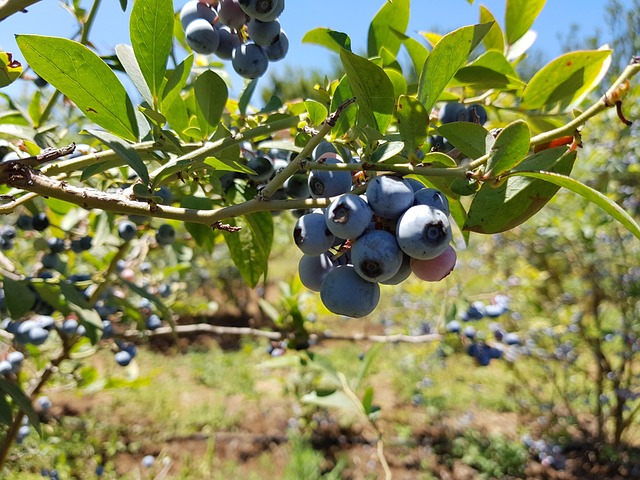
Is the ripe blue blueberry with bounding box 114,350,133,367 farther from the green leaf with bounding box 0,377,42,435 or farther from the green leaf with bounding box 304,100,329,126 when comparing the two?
the green leaf with bounding box 304,100,329,126

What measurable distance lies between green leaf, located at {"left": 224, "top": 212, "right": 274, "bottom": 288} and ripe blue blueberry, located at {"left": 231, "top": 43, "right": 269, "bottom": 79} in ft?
0.70

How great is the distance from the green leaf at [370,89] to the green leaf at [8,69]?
39 centimetres

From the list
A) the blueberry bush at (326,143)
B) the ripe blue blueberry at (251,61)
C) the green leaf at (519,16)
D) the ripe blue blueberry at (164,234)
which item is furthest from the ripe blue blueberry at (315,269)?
the ripe blue blueberry at (164,234)

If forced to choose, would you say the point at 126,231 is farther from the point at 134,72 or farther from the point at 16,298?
the point at 134,72

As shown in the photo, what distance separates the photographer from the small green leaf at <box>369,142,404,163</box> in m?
0.49

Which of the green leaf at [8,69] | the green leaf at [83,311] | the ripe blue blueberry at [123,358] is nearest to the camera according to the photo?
the green leaf at [8,69]

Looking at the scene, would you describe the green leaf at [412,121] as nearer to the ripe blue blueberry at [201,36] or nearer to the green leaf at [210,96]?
the green leaf at [210,96]

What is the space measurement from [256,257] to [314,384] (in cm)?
319

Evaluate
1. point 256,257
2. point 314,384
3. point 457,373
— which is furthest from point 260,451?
point 256,257

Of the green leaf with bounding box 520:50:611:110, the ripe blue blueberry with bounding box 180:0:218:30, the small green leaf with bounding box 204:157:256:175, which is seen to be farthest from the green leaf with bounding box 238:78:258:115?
the green leaf with bounding box 520:50:611:110

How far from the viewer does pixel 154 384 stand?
445 centimetres

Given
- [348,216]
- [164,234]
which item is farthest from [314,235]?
[164,234]

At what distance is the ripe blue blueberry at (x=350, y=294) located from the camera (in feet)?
1.52

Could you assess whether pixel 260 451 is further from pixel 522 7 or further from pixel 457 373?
pixel 522 7
